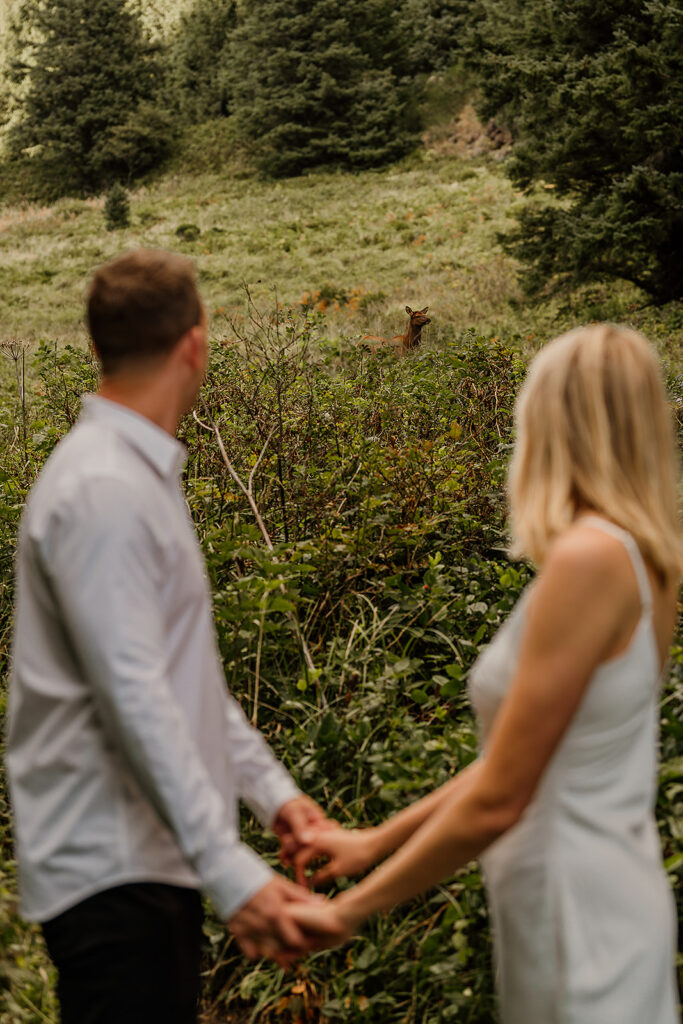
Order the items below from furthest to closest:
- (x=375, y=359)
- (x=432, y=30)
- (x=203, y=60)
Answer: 1. (x=203, y=60)
2. (x=432, y=30)
3. (x=375, y=359)

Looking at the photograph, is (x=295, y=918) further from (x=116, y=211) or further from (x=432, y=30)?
(x=432, y=30)

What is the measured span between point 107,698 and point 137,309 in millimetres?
708

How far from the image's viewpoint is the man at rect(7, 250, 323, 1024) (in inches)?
61.2

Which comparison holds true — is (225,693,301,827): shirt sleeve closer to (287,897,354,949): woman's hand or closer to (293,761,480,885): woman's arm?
(293,761,480,885): woman's arm

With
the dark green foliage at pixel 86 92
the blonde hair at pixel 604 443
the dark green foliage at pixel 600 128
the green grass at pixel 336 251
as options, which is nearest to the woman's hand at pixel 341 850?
the blonde hair at pixel 604 443

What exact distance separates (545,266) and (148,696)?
39.5ft

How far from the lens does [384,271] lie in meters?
20.7

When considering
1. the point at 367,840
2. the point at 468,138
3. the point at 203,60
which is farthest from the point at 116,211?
the point at 367,840

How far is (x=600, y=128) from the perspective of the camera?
1148 centimetres

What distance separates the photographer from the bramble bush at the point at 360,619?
2709 mm

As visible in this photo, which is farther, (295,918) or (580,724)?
(295,918)

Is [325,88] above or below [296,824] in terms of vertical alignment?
above

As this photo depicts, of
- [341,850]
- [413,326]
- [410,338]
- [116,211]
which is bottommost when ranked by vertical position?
[116,211]

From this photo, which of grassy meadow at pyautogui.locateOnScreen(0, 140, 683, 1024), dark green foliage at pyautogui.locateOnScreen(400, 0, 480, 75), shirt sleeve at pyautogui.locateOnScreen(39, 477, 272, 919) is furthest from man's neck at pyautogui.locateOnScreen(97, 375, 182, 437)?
dark green foliage at pyautogui.locateOnScreen(400, 0, 480, 75)
